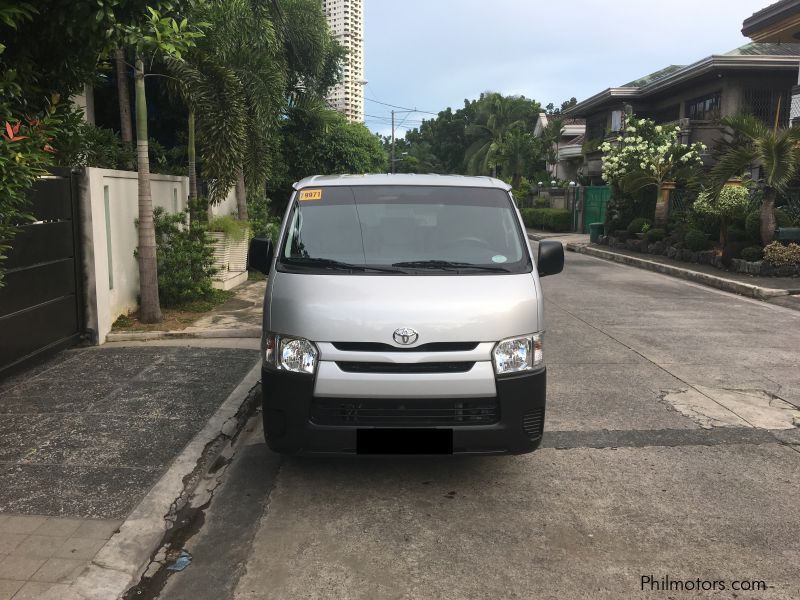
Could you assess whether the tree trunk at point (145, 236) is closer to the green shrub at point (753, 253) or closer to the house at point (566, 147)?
the green shrub at point (753, 253)

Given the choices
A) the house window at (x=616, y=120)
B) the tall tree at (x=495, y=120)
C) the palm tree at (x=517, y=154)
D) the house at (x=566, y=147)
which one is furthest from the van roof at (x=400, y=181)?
the tall tree at (x=495, y=120)

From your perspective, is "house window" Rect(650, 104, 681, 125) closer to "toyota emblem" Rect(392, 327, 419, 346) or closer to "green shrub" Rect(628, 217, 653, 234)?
"green shrub" Rect(628, 217, 653, 234)

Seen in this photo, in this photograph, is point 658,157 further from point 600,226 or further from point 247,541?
point 247,541

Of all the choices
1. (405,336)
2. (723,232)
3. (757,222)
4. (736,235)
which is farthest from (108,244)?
(723,232)

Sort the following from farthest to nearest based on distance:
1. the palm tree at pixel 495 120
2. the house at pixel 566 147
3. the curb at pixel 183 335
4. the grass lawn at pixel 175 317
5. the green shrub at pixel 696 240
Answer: the palm tree at pixel 495 120, the house at pixel 566 147, the green shrub at pixel 696 240, the grass lawn at pixel 175 317, the curb at pixel 183 335

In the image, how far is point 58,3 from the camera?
3.79 m

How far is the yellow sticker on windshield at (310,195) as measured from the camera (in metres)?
4.98

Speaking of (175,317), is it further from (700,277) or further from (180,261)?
(700,277)

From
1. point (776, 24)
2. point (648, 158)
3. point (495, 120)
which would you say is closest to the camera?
point (648, 158)

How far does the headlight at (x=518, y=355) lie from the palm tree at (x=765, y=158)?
12.6 meters

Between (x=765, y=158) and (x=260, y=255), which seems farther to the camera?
(x=765, y=158)

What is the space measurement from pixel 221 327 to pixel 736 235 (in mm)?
12432

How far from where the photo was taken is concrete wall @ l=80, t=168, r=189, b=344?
7804 millimetres

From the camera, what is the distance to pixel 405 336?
3924 mm
